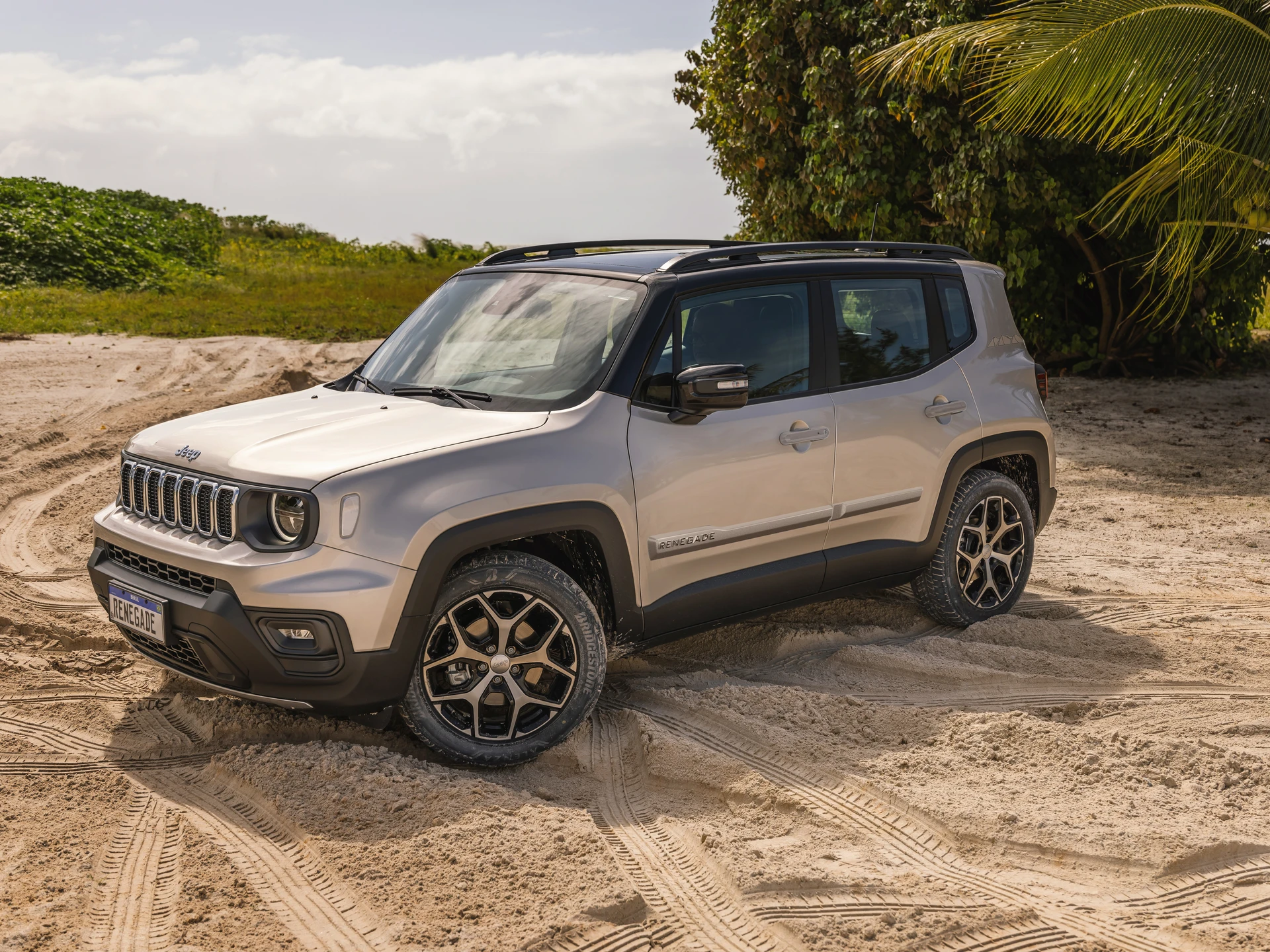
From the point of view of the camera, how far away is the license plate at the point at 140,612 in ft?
13.3

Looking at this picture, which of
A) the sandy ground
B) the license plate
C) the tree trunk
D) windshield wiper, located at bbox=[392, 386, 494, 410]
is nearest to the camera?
the sandy ground

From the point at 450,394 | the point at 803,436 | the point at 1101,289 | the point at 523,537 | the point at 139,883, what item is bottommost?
the point at 139,883

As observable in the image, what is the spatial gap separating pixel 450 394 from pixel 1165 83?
8610 millimetres

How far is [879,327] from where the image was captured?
17.9ft

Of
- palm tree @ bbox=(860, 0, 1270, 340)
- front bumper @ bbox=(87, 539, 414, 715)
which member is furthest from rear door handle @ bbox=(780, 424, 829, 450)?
palm tree @ bbox=(860, 0, 1270, 340)

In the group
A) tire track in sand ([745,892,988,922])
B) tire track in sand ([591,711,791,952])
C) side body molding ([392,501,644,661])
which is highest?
side body molding ([392,501,644,661])

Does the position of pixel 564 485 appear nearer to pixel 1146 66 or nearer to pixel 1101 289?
pixel 1146 66

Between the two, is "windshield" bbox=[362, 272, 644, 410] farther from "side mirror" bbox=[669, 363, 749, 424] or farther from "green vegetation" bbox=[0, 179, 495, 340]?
"green vegetation" bbox=[0, 179, 495, 340]

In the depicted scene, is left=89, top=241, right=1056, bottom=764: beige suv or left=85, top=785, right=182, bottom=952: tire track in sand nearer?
left=85, top=785, right=182, bottom=952: tire track in sand

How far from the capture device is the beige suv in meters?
3.89

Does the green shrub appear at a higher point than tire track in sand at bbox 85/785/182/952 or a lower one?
higher

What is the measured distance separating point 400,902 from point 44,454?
27.0ft

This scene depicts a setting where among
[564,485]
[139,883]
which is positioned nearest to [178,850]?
[139,883]

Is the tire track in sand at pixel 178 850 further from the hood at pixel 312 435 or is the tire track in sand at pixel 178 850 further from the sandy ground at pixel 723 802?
the hood at pixel 312 435
